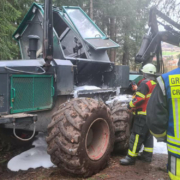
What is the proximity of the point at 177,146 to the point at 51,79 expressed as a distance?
2.30 metres

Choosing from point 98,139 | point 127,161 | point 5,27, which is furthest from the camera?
point 5,27

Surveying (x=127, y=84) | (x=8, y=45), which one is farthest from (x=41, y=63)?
(x=8, y=45)

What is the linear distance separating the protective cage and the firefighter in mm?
1915

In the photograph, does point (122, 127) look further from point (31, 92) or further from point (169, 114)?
point (169, 114)

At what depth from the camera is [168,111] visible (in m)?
2.16

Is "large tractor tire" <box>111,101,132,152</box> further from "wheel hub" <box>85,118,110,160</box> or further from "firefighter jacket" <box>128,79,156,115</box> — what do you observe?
"wheel hub" <box>85,118,110,160</box>

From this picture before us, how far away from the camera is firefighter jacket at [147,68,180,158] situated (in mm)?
2066

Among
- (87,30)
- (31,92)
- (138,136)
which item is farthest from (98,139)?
(87,30)

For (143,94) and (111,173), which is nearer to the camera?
(111,173)

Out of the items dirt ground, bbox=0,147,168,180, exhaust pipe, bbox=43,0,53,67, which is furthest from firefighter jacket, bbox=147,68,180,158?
exhaust pipe, bbox=43,0,53,67

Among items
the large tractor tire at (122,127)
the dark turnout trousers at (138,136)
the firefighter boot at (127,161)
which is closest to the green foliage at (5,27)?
the large tractor tire at (122,127)

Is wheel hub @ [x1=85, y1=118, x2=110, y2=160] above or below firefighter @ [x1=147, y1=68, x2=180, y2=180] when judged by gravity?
below

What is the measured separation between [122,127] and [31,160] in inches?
65.8

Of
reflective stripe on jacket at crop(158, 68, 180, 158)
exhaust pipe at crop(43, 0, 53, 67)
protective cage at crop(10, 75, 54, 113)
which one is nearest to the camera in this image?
reflective stripe on jacket at crop(158, 68, 180, 158)
